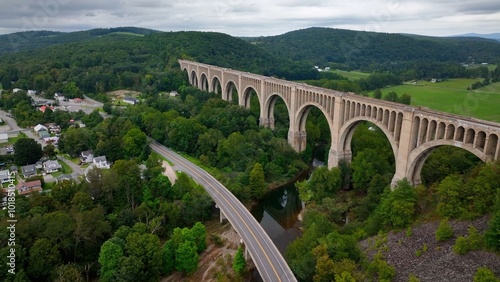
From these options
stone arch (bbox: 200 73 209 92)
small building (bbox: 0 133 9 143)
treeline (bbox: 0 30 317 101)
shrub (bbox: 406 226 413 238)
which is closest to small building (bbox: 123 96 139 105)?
treeline (bbox: 0 30 317 101)

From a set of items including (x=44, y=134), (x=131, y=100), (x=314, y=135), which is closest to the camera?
(x=44, y=134)

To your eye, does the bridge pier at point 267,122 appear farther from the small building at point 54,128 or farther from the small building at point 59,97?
the small building at point 59,97

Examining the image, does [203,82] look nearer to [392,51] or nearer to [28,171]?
[28,171]

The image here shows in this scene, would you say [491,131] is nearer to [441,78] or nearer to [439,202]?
[439,202]

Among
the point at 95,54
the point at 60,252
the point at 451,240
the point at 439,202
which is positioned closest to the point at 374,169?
the point at 439,202

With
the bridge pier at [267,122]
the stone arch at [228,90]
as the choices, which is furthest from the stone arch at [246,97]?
the bridge pier at [267,122]

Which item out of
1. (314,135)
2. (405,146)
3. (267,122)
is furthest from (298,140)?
(405,146)
